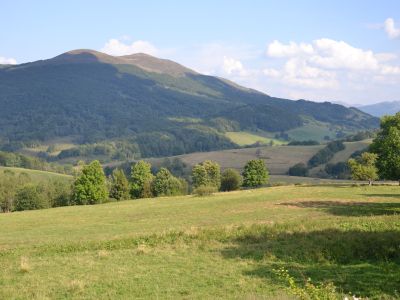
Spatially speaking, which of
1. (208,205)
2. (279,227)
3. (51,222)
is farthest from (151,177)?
(279,227)

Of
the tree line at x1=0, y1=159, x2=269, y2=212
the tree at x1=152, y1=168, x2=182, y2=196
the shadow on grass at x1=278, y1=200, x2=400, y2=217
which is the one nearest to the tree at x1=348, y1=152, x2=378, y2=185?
the tree line at x1=0, y1=159, x2=269, y2=212

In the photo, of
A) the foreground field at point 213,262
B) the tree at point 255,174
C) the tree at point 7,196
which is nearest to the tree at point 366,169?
the tree at point 255,174

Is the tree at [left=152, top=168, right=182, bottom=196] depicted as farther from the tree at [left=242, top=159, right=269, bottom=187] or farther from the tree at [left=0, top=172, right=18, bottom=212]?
the tree at [left=0, top=172, right=18, bottom=212]

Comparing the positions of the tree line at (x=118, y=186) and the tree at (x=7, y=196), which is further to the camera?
the tree at (x=7, y=196)

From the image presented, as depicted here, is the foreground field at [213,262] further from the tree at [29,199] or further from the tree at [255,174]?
the tree at [255,174]

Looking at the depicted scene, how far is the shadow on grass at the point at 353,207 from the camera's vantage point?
46.1 m

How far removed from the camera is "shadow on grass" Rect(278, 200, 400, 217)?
151 feet

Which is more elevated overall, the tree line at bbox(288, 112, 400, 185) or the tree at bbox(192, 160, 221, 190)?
the tree line at bbox(288, 112, 400, 185)

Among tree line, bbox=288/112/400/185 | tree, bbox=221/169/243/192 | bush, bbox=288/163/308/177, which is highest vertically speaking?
tree line, bbox=288/112/400/185

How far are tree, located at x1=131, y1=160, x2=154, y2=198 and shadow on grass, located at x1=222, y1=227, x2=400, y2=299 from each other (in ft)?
269

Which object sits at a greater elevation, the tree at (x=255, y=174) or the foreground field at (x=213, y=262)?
the foreground field at (x=213, y=262)

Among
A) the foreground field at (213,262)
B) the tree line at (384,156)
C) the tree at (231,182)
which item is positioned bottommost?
the tree at (231,182)

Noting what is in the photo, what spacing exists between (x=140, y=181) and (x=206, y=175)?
61.5ft

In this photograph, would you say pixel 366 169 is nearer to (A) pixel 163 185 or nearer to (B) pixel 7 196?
(A) pixel 163 185
